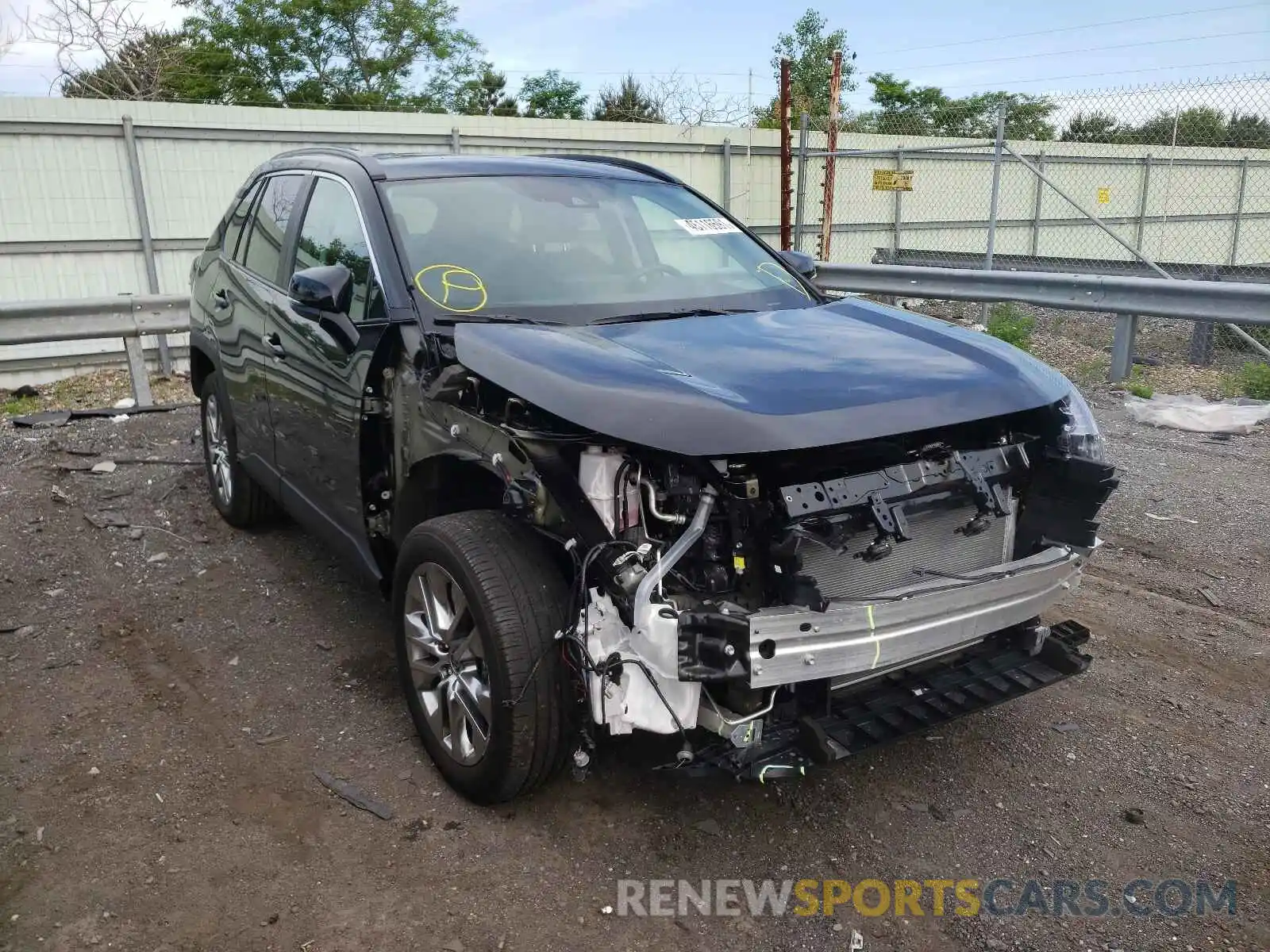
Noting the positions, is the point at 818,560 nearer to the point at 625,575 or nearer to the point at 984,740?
the point at 625,575

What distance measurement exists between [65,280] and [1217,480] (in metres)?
10.9

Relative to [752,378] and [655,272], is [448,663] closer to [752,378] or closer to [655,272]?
[752,378]

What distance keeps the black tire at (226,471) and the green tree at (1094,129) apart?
10.3 meters

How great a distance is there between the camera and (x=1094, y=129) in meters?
Answer: 15.0

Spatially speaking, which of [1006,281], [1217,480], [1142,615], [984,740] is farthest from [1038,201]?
[984,740]

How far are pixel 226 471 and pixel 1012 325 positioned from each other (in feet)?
23.6

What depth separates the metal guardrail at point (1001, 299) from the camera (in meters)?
6.81

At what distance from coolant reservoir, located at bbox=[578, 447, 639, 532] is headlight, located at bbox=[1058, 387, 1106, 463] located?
1446 mm

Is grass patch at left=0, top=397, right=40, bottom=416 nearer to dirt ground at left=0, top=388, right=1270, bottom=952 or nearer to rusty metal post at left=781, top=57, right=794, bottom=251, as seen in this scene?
dirt ground at left=0, top=388, right=1270, bottom=952

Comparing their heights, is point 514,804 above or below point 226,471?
below

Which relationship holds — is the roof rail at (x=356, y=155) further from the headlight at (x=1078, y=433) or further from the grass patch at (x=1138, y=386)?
the grass patch at (x=1138, y=386)

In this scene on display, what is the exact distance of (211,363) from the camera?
549 centimetres

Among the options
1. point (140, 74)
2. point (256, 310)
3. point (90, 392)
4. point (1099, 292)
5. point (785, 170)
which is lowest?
point (90, 392)

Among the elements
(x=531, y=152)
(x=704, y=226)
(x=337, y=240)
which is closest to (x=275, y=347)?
(x=337, y=240)
